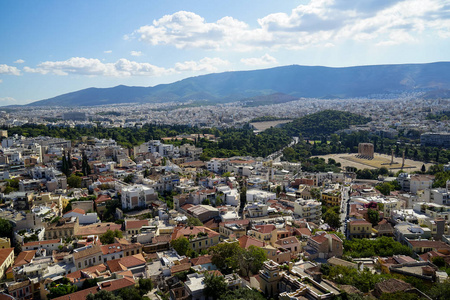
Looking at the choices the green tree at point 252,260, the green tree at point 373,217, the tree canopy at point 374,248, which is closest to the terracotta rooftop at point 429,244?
the tree canopy at point 374,248

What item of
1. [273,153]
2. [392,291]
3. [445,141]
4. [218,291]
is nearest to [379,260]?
[392,291]

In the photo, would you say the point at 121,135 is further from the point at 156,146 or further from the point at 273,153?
the point at 273,153

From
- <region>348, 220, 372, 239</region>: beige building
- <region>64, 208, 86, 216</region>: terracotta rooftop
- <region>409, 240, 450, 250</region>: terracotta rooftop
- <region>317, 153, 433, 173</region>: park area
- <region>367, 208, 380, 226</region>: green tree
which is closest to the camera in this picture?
<region>409, 240, 450, 250</region>: terracotta rooftop

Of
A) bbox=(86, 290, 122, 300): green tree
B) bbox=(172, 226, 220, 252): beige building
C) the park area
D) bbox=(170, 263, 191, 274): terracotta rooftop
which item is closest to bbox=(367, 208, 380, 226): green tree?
bbox=(172, 226, 220, 252): beige building

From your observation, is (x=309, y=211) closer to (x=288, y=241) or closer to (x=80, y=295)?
(x=288, y=241)

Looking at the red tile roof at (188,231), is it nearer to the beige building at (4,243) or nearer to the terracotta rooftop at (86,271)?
the terracotta rooftop at (86,271)

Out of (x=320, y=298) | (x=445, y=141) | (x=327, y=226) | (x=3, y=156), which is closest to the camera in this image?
(x=320, y=298)

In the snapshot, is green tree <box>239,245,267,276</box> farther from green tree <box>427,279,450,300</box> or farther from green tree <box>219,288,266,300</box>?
green tree <box>427,279,450,300</box>
